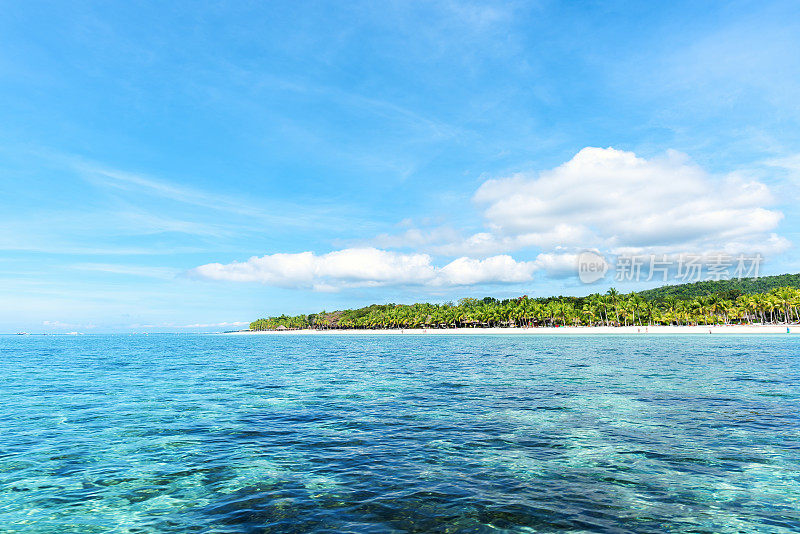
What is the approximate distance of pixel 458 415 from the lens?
2297 centimetres

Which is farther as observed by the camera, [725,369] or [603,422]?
[725,369]

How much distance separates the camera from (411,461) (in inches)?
601

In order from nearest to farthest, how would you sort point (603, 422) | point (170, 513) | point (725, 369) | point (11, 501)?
point (170, 513), point (11, 501), point (603, 422), point (725, 369)

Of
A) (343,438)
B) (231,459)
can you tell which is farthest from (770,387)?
(231,459)

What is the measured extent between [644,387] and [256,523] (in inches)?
1193

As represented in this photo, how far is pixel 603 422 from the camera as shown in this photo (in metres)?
20.8

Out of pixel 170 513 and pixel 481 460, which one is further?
pixel 481 460

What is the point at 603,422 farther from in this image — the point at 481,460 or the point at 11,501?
the point at 11,501

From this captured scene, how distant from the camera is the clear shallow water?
35.9 feet

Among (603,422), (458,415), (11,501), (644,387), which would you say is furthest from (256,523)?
(644,387)

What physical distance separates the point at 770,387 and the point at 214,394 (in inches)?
1582

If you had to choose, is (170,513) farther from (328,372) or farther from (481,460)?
(328,372)

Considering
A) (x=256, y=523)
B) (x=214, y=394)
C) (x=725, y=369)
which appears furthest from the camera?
(x=725, y=369)

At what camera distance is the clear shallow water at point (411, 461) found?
35.9 feet
